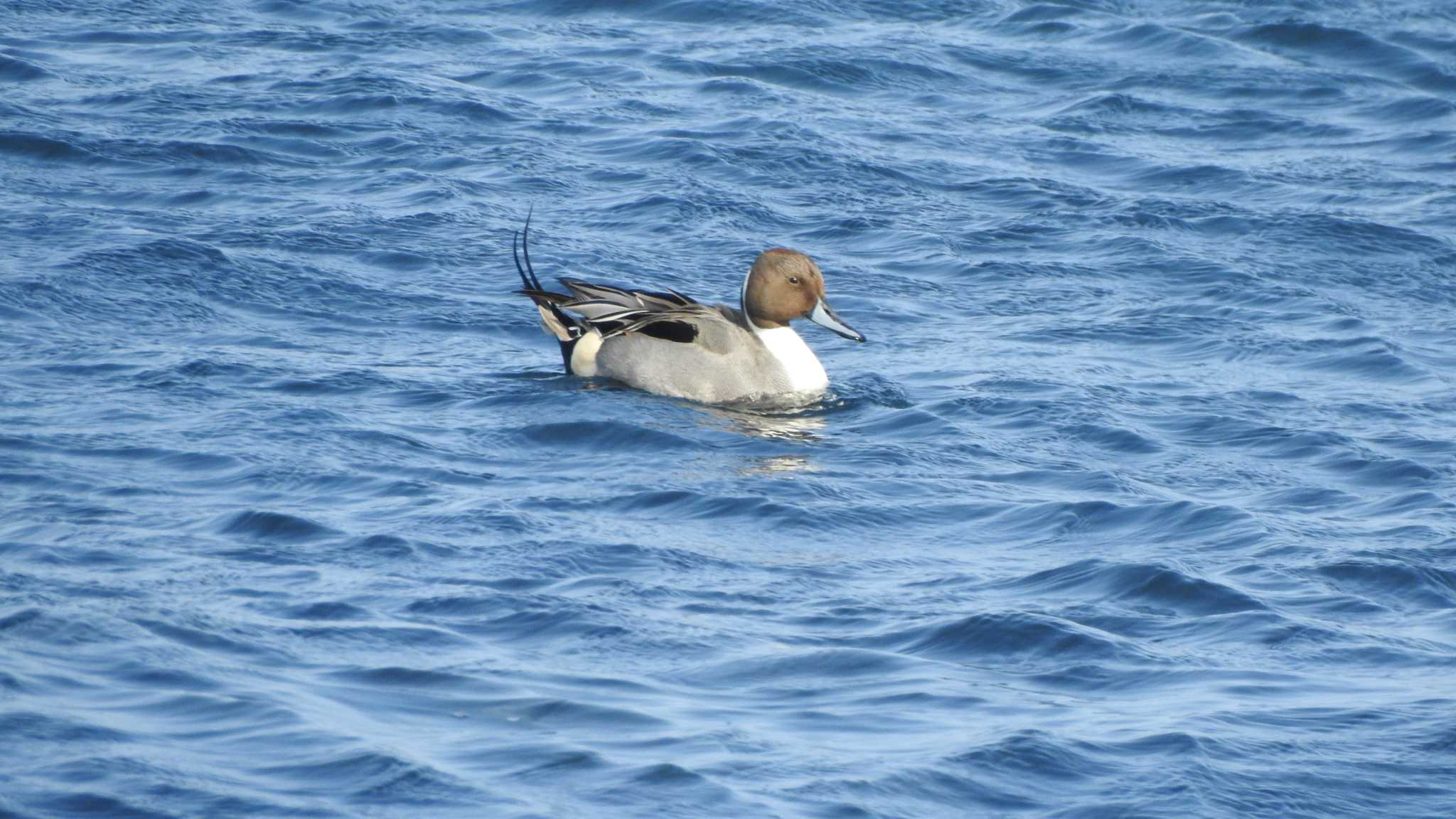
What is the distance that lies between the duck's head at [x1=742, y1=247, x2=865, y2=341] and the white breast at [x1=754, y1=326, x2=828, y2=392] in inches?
2.7

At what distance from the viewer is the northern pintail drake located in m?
10.7

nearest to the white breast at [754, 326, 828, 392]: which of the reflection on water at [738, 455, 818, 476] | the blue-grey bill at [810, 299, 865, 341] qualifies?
the blue-grey bill at [810, 299, 865, 341]

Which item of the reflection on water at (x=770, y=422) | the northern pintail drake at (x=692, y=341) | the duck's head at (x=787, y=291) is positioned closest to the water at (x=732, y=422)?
the reflection on water at (x=770, y=422)

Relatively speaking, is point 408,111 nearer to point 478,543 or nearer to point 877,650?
point 478,543

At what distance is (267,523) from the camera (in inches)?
305

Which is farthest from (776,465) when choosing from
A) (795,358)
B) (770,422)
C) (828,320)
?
(828,320)

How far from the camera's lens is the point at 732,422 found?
34.0 feet

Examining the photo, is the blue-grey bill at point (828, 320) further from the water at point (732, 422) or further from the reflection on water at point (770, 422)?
the reflection on water at point (770, 422)

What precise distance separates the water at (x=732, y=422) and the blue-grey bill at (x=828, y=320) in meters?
0.28

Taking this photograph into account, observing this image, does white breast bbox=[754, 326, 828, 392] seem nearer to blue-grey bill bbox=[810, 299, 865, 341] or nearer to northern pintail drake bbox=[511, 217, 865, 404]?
northern pintail drake bbox=[511, 217, 865, 404]

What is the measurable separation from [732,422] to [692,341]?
63 cm

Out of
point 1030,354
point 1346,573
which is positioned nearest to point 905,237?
point 1030,354

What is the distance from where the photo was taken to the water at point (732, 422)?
6094 mm

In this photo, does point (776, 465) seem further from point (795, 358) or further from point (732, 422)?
point (795, 358)
